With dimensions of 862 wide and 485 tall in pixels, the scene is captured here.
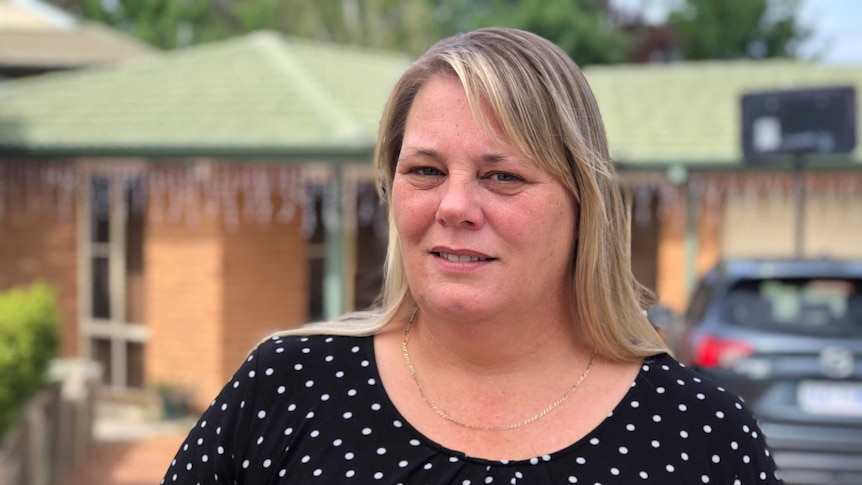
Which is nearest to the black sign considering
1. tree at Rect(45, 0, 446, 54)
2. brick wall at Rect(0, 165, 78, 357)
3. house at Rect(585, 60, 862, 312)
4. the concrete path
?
house at Rect(585, 60, 862, 312)

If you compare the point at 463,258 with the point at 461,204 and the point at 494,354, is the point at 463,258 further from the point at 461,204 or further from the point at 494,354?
the point at 494,354

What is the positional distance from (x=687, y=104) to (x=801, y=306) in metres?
7.33

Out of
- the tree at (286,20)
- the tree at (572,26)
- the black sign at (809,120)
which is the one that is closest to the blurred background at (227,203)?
the black sign at (809,120)

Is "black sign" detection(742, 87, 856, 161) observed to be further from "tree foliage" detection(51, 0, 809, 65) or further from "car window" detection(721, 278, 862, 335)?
"tree foliage" detection(51, 0, 809, 65)

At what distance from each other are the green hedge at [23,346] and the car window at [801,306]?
161 inches

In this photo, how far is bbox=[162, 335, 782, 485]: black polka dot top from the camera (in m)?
1.64

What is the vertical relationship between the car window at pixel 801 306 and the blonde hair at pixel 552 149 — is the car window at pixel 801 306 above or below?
below

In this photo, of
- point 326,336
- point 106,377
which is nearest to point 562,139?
point 326,336

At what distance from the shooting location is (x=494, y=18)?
3334 cm

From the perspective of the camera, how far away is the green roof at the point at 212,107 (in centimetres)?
904

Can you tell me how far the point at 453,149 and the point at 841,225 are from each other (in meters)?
10.8

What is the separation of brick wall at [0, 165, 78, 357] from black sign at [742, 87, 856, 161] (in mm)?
7126

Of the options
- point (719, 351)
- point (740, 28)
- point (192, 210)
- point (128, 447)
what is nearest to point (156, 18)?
point (740, 28)

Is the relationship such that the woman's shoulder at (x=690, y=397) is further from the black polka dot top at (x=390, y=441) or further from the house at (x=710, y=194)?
the house at (x=710, y=194)
